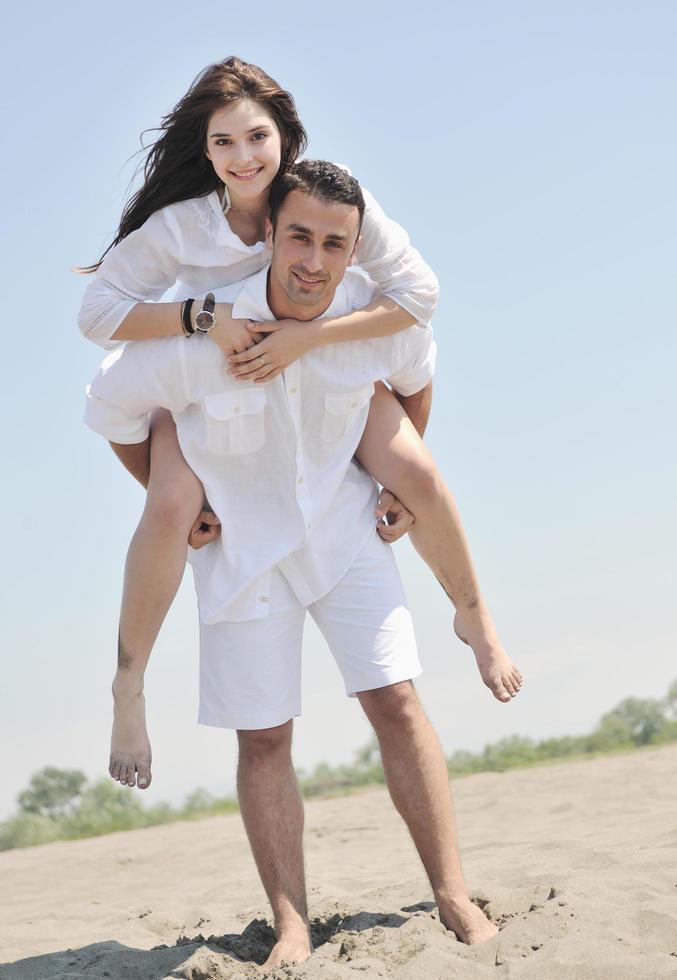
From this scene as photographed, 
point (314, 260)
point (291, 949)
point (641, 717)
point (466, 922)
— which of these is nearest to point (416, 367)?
point (314, 260)

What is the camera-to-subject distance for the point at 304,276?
384 centimetres

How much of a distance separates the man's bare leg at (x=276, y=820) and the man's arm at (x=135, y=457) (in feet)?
3.26

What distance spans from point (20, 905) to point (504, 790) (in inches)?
149

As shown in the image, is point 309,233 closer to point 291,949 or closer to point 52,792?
point 291,949

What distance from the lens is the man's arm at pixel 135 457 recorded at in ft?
13.4

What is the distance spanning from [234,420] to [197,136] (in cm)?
110

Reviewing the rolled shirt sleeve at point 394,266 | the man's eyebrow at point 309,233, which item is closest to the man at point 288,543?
the man's eyebrow at point 309,233

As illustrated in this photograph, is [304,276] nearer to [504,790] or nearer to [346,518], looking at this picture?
[346,518]

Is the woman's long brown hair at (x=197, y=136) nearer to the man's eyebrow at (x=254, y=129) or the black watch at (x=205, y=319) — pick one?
the man's eyebrow at (x=254, y=129)

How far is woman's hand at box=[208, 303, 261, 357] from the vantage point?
3766mm

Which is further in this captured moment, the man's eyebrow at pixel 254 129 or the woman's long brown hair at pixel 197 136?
the woman's long brown hair at pixel 197 136

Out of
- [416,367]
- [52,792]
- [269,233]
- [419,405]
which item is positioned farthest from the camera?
[52,792]

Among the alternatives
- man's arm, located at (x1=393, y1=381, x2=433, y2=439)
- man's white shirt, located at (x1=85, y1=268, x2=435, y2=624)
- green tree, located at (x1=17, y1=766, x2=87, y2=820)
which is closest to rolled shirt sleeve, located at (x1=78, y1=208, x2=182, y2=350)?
A: man's white shirt, located at (x1=85, y1=268, x2=435, y2=624)

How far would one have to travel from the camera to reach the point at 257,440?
3881 mm
